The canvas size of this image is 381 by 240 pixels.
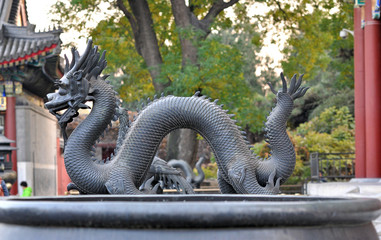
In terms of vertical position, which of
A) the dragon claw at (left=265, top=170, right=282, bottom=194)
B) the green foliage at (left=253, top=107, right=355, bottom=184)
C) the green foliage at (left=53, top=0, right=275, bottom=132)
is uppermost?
the green foliage at (left=53, top=0, right=275, bottom=132)

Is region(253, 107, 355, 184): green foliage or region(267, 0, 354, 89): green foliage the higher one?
region(267, 0, 354, 89): green foliage

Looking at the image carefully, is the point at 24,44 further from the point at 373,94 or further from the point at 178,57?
the point at 373,94

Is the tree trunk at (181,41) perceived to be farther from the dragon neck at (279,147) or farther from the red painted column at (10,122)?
the dragon neck at (279,147)

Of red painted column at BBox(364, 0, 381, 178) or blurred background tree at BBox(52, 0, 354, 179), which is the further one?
blurred background tree at BBox(52, 0, 354, 179)

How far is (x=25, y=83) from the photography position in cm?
1692

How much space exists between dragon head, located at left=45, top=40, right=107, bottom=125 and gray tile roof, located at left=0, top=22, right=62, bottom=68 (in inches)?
415

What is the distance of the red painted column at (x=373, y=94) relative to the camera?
1248cm

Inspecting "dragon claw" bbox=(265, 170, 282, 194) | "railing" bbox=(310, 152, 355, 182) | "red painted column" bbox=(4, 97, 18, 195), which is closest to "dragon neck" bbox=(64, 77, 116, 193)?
"dragon claw" bbox=(265, 170, 282, 194)

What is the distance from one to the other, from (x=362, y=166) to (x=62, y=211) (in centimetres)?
1350

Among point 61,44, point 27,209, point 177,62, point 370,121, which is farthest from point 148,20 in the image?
point 27,209

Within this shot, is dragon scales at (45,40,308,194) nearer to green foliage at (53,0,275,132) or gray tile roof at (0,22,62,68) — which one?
green foliage at (53,0,275,132)

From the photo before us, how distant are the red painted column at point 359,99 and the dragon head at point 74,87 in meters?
9.44

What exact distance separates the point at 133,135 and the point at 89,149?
0.41 m

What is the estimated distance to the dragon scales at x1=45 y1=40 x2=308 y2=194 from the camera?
5238 millimetres
